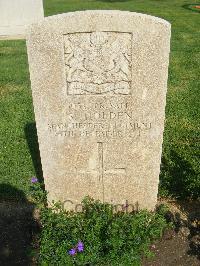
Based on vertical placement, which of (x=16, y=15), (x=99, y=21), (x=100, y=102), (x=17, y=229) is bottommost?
(x=17, y=229)

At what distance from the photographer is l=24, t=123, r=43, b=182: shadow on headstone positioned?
17.6 feet

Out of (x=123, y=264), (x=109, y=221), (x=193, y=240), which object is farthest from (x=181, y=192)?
(x=123, y=264)

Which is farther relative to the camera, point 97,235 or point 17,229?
point 17,229

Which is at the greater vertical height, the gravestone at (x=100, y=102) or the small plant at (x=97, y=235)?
the gravestone at (x=100, y=102)

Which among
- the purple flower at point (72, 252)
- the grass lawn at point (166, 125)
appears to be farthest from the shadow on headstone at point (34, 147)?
the purple flower at point (72, 252)

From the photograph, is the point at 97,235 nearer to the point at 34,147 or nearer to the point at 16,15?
the point at 34,147

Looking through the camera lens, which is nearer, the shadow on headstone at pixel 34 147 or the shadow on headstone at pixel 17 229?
the shadow on headstone at pixel 17 229

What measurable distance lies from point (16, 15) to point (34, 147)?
28.1 feet

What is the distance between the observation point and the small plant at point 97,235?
3.64 metres

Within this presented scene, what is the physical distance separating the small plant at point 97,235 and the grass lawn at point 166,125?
847 millimetres

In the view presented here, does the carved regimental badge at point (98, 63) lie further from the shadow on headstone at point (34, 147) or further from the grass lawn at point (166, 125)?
the shadow on headstone at point (34, 147)

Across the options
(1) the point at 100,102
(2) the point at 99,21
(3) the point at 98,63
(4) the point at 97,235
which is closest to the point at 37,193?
(4) the point at 97,235

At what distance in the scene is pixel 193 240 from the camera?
4.12m

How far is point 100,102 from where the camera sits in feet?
12.2
